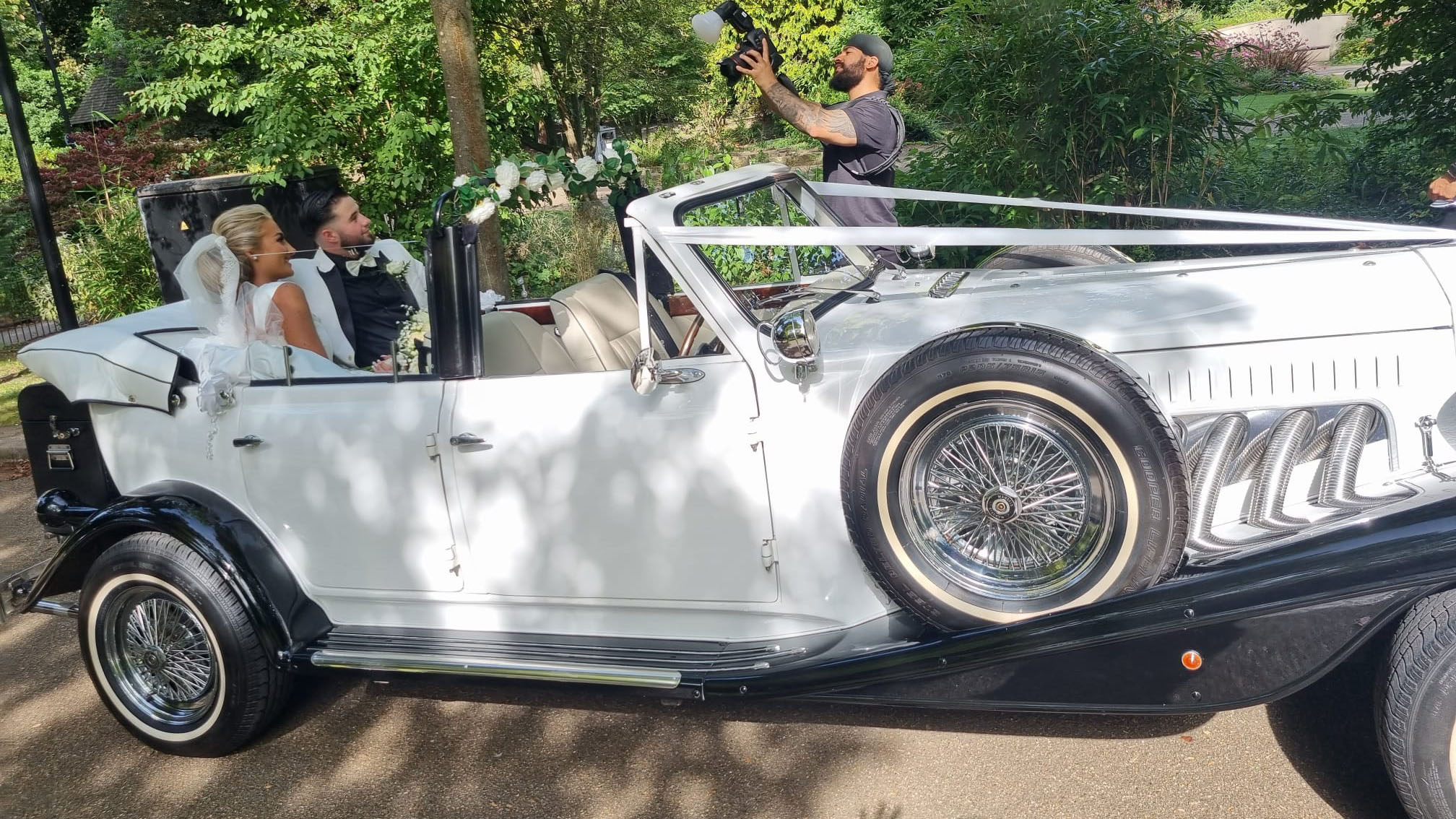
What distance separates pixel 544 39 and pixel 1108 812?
500 inches

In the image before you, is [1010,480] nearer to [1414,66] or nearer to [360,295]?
[360,295]

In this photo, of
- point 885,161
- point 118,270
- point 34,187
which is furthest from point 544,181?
point 118,270

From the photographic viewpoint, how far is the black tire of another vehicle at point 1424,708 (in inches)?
97.6

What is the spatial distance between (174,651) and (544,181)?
2152 millimetres

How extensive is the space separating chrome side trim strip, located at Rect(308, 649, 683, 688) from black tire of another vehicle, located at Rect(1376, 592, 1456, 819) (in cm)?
184

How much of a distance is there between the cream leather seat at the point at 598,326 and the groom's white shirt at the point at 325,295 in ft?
2.24

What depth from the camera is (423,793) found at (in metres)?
3.52

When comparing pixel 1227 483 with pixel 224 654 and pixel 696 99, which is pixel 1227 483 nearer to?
pixel 224 654

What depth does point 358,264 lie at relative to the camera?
4.40 m

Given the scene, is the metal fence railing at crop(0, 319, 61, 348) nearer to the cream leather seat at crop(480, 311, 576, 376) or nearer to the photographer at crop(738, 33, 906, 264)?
the photographer at crop(738, 33, 906, 264)

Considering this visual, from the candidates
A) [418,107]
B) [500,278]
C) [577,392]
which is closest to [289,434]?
[577,392]

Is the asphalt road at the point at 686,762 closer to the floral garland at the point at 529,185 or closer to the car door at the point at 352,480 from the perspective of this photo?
the car door at the point at 352,480

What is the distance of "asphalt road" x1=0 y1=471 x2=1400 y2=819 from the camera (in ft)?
10.2

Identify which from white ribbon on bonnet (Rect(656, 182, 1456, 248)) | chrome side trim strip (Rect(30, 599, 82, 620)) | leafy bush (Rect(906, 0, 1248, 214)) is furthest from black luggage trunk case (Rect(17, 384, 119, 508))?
leafy bush (Rect(906, 0, 1248, 214))
